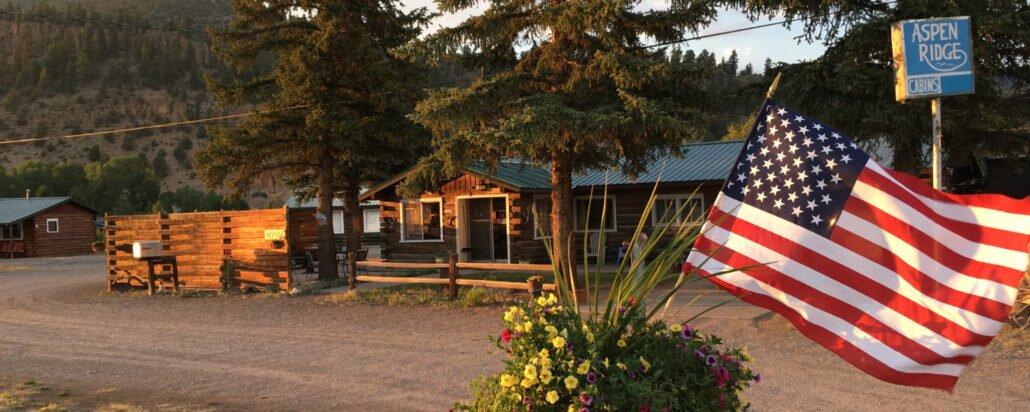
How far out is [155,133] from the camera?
94500mm

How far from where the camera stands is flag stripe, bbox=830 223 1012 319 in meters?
4.24

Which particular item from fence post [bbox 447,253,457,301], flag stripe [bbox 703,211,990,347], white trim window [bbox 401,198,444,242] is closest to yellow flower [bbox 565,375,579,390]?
flag stripe [bbox 703,211,990,347]

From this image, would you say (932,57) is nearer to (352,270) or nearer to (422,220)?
(352,270)

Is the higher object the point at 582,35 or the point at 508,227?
the point at 582,35

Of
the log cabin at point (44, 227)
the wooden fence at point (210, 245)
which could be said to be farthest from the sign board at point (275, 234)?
the log cabin at point (44, 227)

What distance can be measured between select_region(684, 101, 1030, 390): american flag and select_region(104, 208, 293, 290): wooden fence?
15.5 metres

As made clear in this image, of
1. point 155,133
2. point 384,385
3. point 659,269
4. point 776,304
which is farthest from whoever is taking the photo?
point 155,133

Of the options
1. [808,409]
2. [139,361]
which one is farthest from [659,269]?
[139,361]

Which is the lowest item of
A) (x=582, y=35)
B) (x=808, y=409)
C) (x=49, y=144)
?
(x=808, y=409)

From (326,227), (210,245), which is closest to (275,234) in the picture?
(210,245)

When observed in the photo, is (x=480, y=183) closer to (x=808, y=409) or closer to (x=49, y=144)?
(x=808, y=409)

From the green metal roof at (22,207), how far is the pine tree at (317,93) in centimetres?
3113

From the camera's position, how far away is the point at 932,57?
903cm

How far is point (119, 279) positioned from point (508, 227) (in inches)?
428
